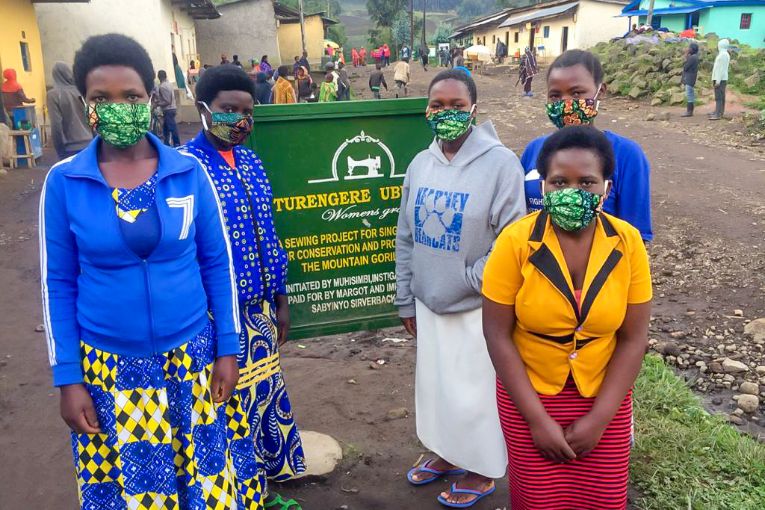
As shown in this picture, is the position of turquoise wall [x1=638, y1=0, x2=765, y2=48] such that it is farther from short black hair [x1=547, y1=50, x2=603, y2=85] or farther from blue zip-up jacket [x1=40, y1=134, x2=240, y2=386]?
blue zip-up jacket [x1=40, y1=134, x2=240, y2=386]

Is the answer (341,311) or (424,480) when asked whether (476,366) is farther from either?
(341,311)

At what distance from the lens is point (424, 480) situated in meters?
3.12

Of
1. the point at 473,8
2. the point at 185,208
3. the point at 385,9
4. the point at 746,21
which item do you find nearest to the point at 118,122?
the point at 185,208

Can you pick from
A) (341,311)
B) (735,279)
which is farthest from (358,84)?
(341,311)

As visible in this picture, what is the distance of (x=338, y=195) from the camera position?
3396mm

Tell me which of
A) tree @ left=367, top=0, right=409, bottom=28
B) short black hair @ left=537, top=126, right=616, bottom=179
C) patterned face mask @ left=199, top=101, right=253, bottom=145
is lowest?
short black hair @ left=537, top=126, right=616, bottom=179

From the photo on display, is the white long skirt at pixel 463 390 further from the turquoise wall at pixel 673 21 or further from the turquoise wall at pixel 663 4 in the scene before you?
the turquoise wall at pixel 673 21

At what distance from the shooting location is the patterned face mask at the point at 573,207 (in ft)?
6.38

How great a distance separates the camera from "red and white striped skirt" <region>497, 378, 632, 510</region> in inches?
80.5

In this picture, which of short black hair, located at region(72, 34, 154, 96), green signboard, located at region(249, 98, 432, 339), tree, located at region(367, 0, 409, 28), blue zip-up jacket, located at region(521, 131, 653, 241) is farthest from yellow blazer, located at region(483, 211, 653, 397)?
tree, located at region(367, 0, 409, 28)

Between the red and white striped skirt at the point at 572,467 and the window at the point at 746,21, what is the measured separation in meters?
33.4

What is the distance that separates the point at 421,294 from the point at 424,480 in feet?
3.22

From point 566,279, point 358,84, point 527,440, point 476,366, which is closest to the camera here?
point 566,279

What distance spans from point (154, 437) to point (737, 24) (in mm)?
34187
